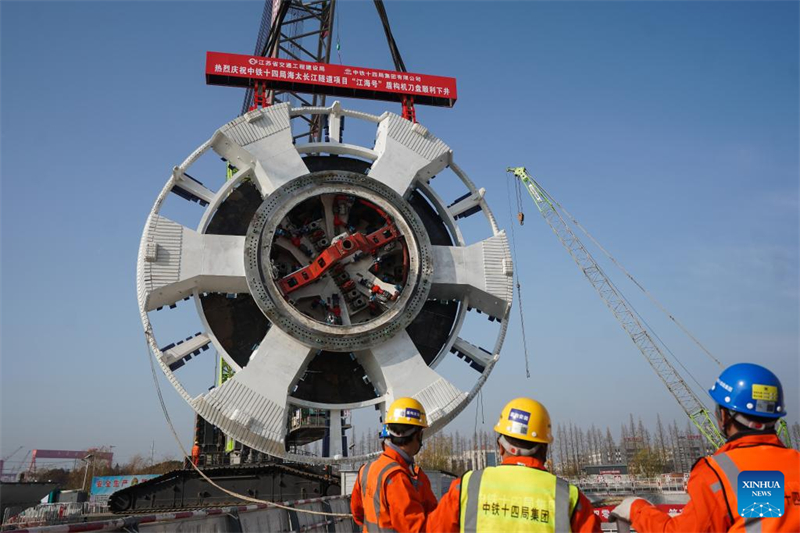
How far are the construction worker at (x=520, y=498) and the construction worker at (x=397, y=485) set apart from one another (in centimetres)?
118

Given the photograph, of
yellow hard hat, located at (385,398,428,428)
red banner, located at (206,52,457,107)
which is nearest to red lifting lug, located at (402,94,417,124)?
red banner, located at (206,52,457,107)

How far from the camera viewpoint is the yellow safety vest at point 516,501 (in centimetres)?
454

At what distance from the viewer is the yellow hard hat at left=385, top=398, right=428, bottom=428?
728cm

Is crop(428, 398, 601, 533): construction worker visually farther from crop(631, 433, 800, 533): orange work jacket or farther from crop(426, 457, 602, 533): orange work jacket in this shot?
crop(631, 433, 800, 533): orange work jacket

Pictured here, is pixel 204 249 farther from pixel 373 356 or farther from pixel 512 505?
pixel 512 505

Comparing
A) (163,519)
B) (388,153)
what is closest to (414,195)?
(388,153)

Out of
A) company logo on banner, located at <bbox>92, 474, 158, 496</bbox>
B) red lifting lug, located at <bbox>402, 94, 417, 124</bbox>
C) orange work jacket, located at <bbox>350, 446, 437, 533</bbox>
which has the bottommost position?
company logo on banner, located at <bbox>92, 474, 158, 496</bbox>

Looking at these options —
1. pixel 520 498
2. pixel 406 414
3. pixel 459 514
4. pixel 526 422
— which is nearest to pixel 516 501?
pixel 520 498

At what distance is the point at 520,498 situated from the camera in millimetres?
4633

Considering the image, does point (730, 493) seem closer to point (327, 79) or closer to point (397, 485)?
point (397, 485)

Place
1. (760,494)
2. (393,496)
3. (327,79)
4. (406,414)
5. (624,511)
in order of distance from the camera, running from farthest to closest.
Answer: (327,79)
(406,414)
(393,496)
(624,511)
(760,494)

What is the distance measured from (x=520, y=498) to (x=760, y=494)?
162cm

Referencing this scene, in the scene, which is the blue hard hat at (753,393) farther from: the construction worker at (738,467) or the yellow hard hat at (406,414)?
the yellow hard hat at (406,414)

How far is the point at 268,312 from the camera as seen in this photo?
19.1 m
